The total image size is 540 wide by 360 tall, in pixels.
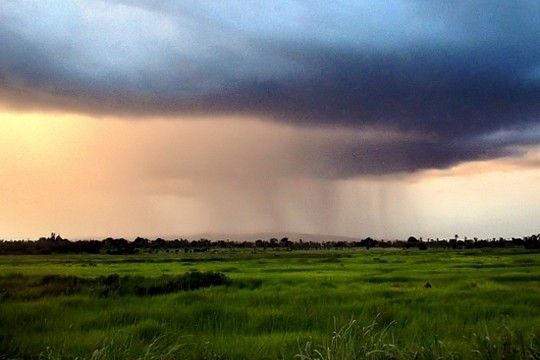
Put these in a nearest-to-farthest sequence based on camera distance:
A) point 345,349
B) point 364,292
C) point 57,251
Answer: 1. point 345,349
2. point 364,292
3. point 57,251

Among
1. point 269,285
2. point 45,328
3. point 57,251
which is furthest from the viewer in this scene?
point 57,251

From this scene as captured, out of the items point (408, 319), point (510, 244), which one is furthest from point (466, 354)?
point (510, 244)

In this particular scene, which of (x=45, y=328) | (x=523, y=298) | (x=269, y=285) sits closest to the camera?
(x=45, y=328)

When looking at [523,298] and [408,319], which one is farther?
[523,298]

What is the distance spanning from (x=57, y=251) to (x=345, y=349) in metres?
98.6

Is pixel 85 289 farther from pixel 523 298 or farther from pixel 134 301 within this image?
pixel 523 298

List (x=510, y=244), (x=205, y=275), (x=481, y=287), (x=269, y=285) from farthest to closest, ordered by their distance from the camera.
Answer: (x=510, y=244)
(x=205, y=275)
(x=269, y=285)
(x=481, y=287)

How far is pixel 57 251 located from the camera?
97.2 m

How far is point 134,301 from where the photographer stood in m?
18.0

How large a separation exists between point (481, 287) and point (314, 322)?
9.39 m

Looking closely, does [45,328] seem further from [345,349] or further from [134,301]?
[345,349]

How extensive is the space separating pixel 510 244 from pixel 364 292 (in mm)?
119823

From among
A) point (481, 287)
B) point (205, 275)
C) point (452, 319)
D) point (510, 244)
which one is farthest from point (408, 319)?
point (510, 244)

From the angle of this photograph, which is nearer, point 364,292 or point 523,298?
point 523,298
